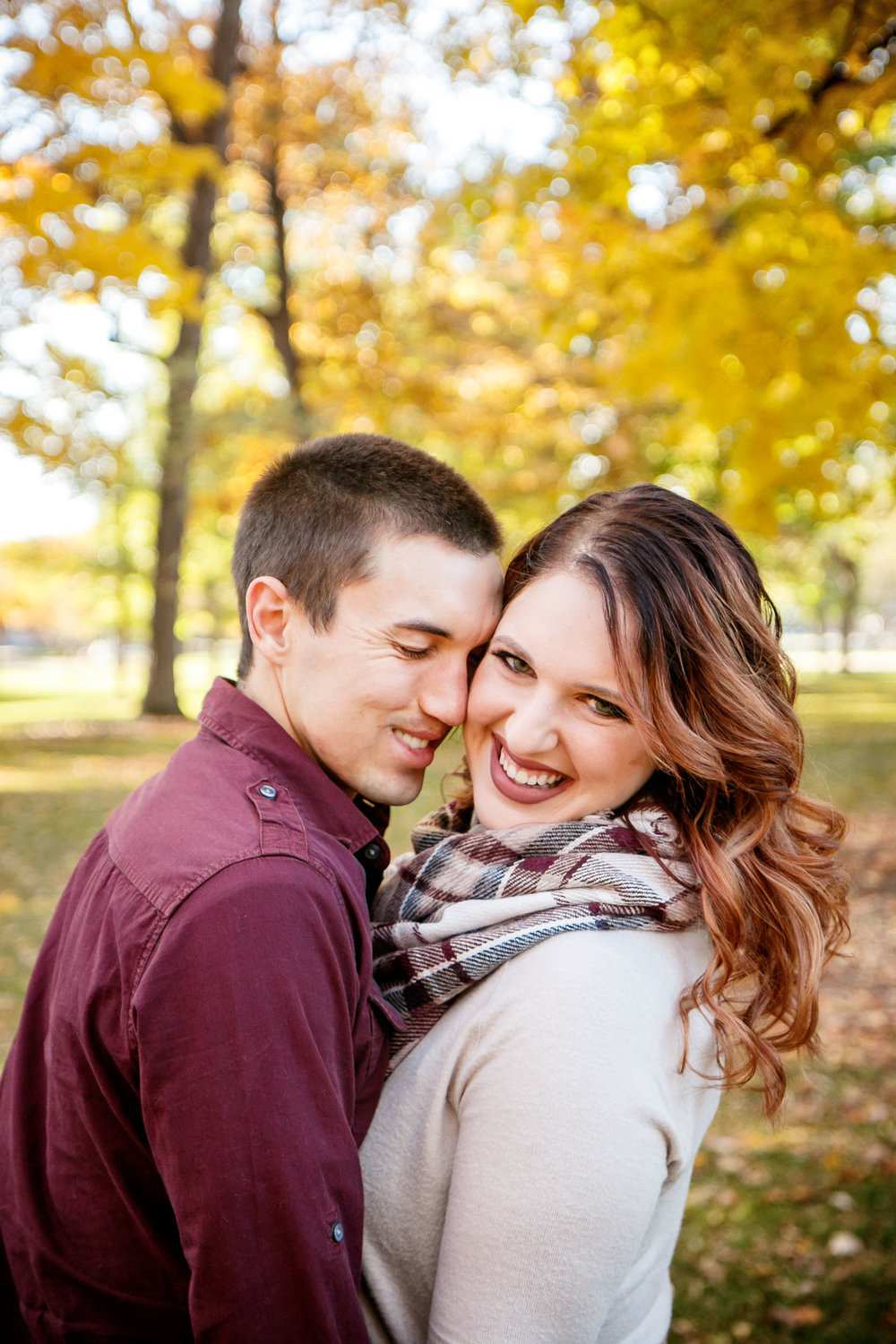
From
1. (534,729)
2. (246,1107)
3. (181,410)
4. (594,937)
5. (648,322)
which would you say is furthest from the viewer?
(181,410)

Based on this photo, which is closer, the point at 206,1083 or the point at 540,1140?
the point at 206,1083

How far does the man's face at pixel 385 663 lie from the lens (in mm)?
2055

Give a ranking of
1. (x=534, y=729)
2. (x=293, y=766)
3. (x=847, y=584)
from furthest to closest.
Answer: (x=847, y=584), (x=534, y=729), (x=293, y=766)

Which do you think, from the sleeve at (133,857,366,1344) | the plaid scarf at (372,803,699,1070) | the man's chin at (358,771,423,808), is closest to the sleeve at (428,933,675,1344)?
the plaid scarf at (372,803,699,1070)

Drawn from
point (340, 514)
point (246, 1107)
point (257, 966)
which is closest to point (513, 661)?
point (340, 514)

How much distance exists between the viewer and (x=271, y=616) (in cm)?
214

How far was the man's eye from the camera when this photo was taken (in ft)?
6.93

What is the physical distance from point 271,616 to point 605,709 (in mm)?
743

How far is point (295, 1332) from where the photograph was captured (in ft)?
4.65

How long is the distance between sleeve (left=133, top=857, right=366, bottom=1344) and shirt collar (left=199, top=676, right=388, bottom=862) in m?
0.43

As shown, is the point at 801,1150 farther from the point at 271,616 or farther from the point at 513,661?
the point at 271,616

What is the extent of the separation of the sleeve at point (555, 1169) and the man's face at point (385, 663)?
0.68m

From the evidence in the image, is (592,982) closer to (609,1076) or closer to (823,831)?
(609,1076)

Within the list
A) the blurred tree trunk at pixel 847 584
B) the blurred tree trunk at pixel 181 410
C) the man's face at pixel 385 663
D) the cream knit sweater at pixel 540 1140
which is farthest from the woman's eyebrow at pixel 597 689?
the blurred tree trunk at pixel 847 584
